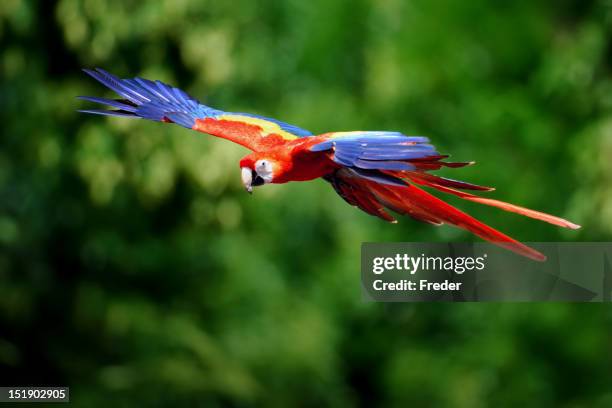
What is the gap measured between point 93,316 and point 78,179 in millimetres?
648

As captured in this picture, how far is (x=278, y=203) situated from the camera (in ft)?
15.9

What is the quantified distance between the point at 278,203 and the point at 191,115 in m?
3.91

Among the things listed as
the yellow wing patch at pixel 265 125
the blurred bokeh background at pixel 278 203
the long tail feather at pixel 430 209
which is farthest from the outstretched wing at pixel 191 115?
the blurred bokeh background at pixel 278 203

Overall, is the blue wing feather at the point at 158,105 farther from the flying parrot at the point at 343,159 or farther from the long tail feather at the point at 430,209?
the long tail feather at the point at 430,209

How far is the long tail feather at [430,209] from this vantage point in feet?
2.42

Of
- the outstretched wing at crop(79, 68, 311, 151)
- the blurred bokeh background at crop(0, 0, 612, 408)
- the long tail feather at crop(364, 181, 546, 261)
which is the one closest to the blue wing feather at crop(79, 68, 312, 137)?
the outstretched wing at crop(79, 68, 311, 151)

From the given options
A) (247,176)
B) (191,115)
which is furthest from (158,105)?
(247,176)

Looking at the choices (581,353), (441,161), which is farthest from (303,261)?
(441,161)

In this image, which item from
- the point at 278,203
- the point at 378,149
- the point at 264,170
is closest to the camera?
the point at 378,149

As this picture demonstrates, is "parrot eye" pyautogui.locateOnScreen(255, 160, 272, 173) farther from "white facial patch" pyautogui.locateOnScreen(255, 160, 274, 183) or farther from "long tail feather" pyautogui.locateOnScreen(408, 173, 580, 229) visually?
"long tail feather" pyautogui.locateOnScreen(408, 173, 580, 229)

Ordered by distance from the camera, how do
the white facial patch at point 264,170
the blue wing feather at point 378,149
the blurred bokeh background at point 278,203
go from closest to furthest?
the blue wing feather at point 378,149 → the white facial patch at point 264,170 → the blurred bokeh background at point 278,203

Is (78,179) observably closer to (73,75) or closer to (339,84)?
(73,75)

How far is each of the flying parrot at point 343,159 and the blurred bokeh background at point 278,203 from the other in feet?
6.11

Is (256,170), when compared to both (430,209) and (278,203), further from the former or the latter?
(278,203)
